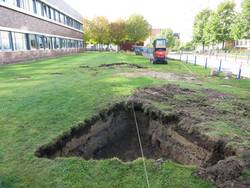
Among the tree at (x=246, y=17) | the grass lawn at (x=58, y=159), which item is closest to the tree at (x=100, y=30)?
the tree at (x=246, y=17)

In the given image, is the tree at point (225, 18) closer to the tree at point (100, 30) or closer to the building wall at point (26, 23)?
the tree at point (100, 30)

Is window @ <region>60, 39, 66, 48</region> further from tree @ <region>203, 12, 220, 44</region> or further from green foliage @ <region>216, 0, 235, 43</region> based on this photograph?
green foliage @ <region>216, 0, 235, 43</region>

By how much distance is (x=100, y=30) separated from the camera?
51.9m

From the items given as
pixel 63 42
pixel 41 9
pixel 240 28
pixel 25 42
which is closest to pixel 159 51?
pixel 25 42

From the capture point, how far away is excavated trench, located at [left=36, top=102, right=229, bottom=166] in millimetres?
4746

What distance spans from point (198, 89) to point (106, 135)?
15.6ft

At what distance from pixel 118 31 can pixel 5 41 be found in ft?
116

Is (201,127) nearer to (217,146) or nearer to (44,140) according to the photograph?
(217,146)

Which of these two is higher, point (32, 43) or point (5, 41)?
point (5, 41)

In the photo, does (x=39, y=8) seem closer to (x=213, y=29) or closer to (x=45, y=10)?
(x=45, y=10)

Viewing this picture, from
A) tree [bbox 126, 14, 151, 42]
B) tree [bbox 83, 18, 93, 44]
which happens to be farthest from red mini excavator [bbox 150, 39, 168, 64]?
tree [bbox 83, 18, 93, 44]

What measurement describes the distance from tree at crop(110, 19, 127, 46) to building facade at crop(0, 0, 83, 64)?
15.0m

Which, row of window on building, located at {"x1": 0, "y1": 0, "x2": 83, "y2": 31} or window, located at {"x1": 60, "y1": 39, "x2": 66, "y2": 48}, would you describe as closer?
row of window on building, located at {"x1": 0, "y1": 0, "x2": 83, "y2": 31}

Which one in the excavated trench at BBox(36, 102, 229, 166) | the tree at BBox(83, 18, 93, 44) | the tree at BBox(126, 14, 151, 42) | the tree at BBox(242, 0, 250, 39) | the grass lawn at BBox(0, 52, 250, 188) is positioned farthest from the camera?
the tree at BBox(83, 18, 93, 44)
